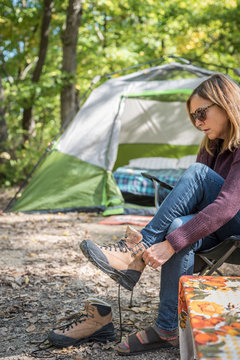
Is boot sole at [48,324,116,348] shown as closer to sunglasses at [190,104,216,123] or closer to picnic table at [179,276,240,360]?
picnic table at [179,276,240,360]

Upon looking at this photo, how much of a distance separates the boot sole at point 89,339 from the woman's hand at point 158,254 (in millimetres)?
398

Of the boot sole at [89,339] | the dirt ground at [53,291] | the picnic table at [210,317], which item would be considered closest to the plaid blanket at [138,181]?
the dirt ground at [53,291]

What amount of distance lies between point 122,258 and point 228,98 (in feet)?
2.57

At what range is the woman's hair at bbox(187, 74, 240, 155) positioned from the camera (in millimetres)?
1645

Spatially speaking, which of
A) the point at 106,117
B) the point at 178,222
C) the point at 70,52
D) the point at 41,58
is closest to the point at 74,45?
the point at 70,52

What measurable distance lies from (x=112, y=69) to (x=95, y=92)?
4.36 metres

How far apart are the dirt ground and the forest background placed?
9.49 ft

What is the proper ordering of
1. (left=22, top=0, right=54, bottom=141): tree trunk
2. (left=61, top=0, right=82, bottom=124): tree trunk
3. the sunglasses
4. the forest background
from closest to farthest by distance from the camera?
the sunglasses → (left=61, top=0, right=82, bottom=124): tree trunk → the forest background → (left=22, top=0, right=54, bottom=141): tree trunk

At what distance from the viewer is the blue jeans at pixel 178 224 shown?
1.49 meters

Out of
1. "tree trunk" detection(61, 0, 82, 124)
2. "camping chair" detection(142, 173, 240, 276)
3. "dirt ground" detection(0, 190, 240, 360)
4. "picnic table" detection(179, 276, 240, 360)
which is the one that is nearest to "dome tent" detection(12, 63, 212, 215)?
"dirt ground" detection(0, 190, 240, 360)

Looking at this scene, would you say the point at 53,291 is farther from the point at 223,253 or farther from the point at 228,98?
the point at 228,98

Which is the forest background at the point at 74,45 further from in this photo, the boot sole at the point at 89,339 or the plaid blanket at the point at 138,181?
the boot sole at the point at 89,339

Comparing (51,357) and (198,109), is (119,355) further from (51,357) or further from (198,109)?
(198,109)

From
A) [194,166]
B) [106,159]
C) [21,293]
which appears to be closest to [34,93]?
[106,159]
